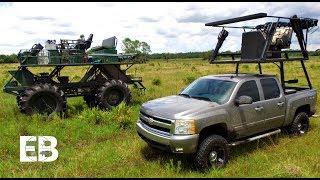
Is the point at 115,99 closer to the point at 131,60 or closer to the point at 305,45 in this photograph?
the point at 131,60

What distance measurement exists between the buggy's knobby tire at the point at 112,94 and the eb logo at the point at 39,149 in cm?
407

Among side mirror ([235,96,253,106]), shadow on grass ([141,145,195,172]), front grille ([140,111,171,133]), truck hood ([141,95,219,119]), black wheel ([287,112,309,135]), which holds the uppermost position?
side mirror ([235,96,253,106])

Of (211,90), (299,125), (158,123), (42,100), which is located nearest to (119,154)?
(158,123)

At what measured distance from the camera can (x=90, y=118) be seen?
10844 millimetres

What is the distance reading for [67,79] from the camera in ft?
43.5

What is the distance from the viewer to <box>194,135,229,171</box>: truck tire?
7004 mm

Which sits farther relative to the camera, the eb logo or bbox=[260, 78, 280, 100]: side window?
bbox=[260, 78, 280, 100]: side window

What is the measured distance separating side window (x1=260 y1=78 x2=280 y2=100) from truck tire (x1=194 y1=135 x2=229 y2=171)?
1.96m

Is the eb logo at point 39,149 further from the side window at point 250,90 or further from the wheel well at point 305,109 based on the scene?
the wheel well at point 305,109

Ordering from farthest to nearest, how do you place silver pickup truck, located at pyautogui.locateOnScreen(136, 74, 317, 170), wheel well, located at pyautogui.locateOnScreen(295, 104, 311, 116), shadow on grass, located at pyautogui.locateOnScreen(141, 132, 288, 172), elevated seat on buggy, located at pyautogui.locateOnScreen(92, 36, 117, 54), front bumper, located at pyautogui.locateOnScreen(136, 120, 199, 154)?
elevated seat on buggy, located at pyautogui.locateOnScreen(92, 36, 117, 54), wheel well, located at pyautogui.locateOnScreen(295, 104, 311, 116), shadow on grass, located at pyautogui.locateOnScreen(141, 132, 288, 172), silver pickup truck, located at pyautogui.locateOnScreen(136, 74, 317, 170), front bumper, located at pyautogui.locateOnScreen(136, 120, 199, 154)

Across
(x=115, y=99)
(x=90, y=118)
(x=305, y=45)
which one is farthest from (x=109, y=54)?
(x=305, y=45)

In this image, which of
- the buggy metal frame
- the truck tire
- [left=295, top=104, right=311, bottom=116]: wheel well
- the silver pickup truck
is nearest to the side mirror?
the silver pickup truck

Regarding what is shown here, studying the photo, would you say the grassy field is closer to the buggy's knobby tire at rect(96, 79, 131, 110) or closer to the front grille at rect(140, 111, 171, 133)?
the front grille at rect(140, 111, 171, 133)

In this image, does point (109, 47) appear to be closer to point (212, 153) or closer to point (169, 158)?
point (169, 158)
